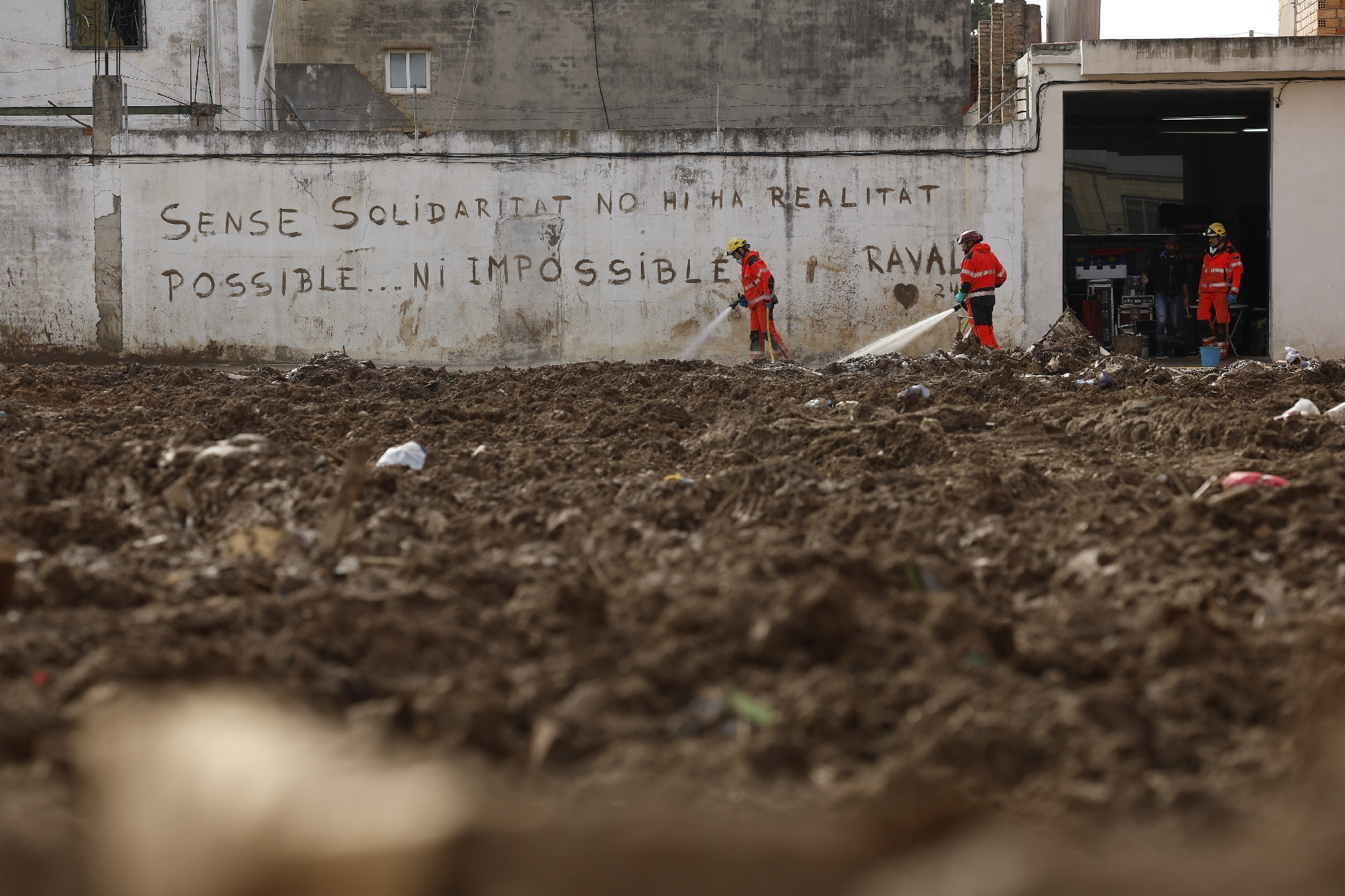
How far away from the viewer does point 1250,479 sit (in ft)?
18.1

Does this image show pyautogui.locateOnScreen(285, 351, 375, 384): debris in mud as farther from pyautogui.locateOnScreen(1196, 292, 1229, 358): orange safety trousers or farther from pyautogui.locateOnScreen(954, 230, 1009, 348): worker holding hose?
pyautogui.locateOnScreen(1196, 292, 1229, 358): orange safety trousers

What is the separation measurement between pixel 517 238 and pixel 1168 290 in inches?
385

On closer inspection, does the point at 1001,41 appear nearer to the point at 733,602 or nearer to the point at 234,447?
the point at 234,447

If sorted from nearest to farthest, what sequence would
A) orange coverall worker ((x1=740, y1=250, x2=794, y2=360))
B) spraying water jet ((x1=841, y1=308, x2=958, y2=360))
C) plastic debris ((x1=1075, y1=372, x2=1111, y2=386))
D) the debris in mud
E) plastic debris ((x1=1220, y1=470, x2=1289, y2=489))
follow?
plastic debris ((x1=1220, y1=470, x2=1289, y2=489))
plastic debris ((x1=1075, y1=372, x2=1111, y2=386))
the debris in mud
orange coverall worker ((x1=740, y1=250, x2=794, y2=360))
spraying water jet ((x1=841, y1=308, x2=958, y2=360))

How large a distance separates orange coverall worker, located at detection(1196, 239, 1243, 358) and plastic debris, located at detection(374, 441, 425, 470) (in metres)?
12.6

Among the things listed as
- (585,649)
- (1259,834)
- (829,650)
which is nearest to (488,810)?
(585,649)

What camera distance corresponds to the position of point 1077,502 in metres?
5.32

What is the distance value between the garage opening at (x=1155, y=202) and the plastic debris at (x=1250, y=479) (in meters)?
12.8

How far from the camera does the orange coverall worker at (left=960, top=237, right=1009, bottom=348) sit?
13664 millimetres

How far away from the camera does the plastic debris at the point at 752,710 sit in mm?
2932

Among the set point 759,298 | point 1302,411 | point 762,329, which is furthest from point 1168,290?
point 1302,411

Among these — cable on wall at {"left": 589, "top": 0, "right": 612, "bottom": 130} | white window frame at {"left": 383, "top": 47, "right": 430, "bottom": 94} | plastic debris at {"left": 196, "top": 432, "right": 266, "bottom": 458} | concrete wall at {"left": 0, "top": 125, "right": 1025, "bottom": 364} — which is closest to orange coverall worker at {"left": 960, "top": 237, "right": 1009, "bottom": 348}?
concrete wall at {"left": 0, "top": 125, "right": 1025, "bottom": 364}

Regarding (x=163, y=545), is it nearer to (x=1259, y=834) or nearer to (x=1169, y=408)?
(x=1259, y=834)

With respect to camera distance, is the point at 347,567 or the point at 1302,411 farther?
the point at 1302,411
